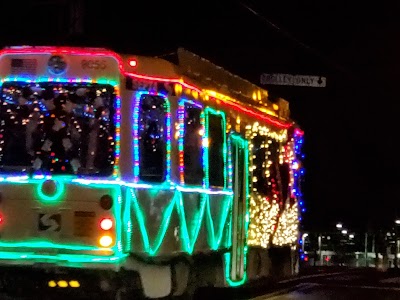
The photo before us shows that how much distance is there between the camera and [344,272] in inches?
817

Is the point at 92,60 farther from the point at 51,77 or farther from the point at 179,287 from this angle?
the point at 179,287

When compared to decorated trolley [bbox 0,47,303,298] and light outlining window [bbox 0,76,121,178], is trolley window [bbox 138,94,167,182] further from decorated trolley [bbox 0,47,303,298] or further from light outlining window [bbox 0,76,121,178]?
light outlining window [bbox 0,76,121,178]

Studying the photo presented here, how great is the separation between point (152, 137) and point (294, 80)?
835 centimetres

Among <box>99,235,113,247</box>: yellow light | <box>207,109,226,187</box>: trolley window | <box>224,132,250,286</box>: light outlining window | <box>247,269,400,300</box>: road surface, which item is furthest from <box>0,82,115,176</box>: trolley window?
<box>247,269,400,300</box>: road surface

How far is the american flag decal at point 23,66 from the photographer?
10.5m

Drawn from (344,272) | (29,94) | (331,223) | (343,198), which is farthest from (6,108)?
(343,198)

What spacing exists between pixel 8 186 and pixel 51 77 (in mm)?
1355

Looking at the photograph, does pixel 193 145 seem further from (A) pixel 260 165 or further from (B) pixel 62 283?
(A) pixel 260 165

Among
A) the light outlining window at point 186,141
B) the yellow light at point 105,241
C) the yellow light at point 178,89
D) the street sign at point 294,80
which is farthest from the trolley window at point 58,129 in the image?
the street sign at point 294,80

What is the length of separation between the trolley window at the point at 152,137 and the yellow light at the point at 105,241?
0.88 metres

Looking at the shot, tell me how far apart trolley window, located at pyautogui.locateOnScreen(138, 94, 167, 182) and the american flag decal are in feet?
4.33

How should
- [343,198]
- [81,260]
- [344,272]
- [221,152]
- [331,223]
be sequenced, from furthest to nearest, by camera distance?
[343,198] → [331,223] → [344,272] → [221,152] → [81,260]

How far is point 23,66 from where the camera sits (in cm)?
1052

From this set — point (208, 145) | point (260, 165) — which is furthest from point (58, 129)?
point (260, 165)
